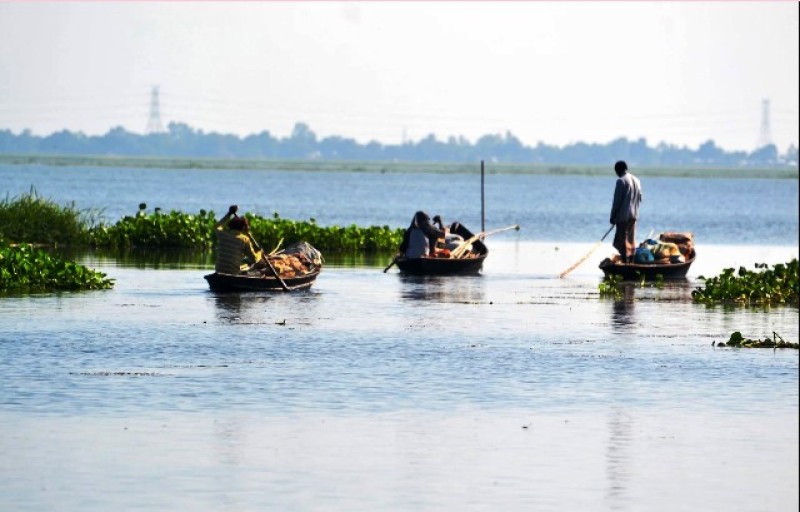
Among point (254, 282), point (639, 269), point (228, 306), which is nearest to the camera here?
point (228, 306)

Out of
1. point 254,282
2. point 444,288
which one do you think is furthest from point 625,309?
point 254,282

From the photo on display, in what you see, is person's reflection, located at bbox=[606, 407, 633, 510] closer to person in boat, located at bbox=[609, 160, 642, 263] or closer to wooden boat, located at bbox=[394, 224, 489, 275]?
person in boat, located at bbox=[609, 160, 642, 263]

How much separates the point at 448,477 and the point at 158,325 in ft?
39.1

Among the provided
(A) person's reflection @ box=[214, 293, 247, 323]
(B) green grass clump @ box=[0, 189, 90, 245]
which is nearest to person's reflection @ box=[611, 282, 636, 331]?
(A) person's reflection @ box=[214, 293, 247, 323]

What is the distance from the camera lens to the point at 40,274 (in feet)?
99.9

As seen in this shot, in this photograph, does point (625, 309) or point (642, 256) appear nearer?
point (625, 309)

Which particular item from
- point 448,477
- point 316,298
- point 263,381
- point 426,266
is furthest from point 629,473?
point 426,266

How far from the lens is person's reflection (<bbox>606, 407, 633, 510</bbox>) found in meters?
13.1

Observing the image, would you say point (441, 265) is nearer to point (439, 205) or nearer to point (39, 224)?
point (39, 224)

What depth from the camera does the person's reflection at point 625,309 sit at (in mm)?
26406

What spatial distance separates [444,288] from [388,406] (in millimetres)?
15725

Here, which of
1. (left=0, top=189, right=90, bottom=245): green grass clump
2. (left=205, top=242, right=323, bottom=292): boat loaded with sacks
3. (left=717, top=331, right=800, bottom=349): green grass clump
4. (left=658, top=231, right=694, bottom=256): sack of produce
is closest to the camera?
(left=717, top=331, right=800, bottom=349): green grass clump

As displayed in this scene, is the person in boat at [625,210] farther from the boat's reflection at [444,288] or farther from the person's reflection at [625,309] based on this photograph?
the boat's reflection at [444,288]

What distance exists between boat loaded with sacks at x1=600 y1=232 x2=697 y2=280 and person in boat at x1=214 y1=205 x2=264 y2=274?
7.68m
